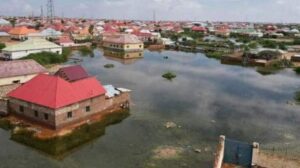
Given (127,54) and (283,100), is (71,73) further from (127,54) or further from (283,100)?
(127,54)

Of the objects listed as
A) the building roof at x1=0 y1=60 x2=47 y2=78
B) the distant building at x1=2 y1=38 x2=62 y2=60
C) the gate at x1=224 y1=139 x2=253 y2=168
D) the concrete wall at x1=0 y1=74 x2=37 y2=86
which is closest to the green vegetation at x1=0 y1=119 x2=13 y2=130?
the concrete wall at x1=0 y1=74 x2=37 y2=86

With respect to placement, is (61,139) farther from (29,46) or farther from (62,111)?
(29,46)

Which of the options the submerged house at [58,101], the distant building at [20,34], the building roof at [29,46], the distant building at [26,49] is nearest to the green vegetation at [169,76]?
the submerged house at [58,101]

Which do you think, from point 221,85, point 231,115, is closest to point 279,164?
point 231,115

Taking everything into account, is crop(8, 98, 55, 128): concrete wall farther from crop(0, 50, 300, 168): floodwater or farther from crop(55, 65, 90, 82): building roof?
crop(55, 65, 90, 82): building roof

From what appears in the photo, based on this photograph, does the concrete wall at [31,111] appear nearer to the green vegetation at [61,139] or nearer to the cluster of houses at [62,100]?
the cluster of houses at [62,100]
